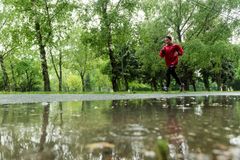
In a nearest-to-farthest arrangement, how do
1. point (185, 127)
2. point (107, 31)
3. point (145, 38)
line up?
point (185, 127) < point (107, 31) < point (145, 38)

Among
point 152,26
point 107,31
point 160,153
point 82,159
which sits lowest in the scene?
point 82,159

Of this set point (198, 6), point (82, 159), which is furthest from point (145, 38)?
point (82, 159)

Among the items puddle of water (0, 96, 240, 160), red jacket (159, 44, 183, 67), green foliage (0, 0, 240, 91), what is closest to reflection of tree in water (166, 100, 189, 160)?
puddle of water (0, 96, 240, 160)

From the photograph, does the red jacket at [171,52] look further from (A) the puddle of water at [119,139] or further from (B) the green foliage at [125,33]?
(A) the puddle of water at [119,139]

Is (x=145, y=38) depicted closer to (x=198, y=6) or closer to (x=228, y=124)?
(x=198, y=6)

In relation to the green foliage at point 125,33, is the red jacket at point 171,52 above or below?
below

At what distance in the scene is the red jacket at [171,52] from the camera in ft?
45.6

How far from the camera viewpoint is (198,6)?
4341 cm

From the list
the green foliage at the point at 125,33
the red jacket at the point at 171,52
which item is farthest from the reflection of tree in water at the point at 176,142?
the green foliage at the point at 125,33

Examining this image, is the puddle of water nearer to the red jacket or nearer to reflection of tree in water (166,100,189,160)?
reflection of tree in water (166,100,189,160)

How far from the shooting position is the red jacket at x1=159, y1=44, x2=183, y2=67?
13.9 metres

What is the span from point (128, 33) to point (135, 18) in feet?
7.78

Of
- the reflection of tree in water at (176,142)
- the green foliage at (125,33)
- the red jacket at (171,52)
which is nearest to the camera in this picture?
the reflection of tree in water at (176,142)

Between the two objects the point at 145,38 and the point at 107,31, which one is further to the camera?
the point at 145,38
